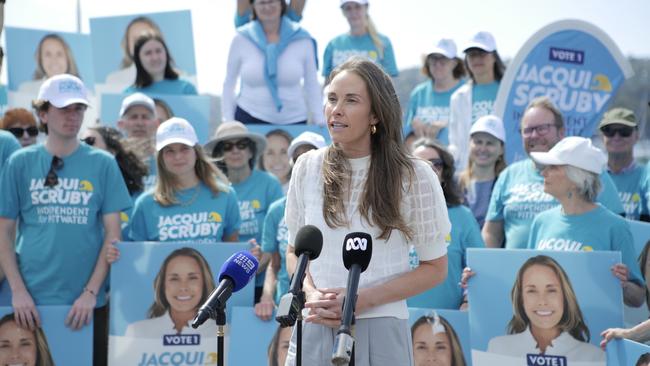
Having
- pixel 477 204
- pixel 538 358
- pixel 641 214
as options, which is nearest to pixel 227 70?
pixel 477 204

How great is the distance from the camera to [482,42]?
9.49m

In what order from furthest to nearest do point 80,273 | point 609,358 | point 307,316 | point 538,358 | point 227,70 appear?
point 227,70 → point 80,273 → point 538,358 → point 609,358 → point 307,316

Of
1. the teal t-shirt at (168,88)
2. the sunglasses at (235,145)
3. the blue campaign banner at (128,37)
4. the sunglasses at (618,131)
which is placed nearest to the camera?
the sunglasses at (235,145)

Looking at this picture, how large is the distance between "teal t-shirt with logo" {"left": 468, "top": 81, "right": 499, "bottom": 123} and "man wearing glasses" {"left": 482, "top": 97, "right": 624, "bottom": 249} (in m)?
1.77

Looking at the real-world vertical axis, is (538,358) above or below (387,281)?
below

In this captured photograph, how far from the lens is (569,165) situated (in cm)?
643

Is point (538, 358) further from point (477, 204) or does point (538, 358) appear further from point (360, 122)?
point (360, 122)

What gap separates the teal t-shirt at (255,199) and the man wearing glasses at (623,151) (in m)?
2.88

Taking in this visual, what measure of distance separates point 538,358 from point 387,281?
2.76m

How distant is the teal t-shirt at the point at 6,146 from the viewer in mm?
7324

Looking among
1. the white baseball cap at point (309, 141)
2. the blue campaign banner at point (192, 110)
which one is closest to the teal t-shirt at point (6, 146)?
the white baseball cap at point (309, 141)

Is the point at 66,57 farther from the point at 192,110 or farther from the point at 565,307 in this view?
the point at 565,307

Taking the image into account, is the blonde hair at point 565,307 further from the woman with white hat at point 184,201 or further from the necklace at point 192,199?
the necklace at point 192,199

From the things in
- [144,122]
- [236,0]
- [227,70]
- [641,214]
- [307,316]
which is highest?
[236,0]
